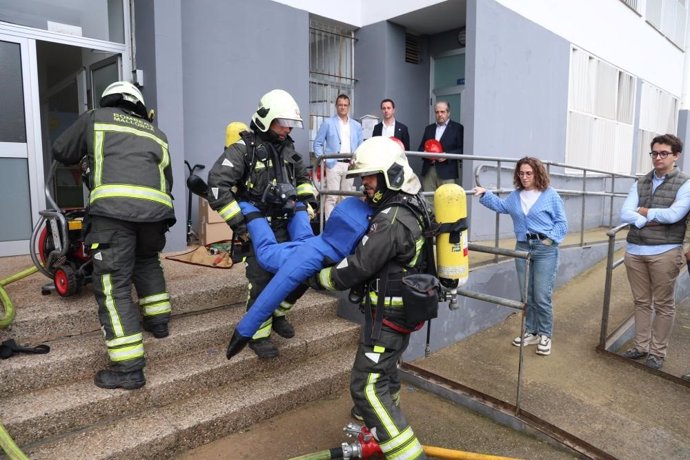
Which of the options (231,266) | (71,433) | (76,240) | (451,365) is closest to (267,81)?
(231,266)

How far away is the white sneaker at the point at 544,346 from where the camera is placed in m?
4.61

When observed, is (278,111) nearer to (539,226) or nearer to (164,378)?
(164,378)

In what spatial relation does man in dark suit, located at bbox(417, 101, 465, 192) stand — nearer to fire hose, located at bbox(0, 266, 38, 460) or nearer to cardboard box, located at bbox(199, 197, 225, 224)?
cardboard box, located at bbox(199, 197, 225, 224)

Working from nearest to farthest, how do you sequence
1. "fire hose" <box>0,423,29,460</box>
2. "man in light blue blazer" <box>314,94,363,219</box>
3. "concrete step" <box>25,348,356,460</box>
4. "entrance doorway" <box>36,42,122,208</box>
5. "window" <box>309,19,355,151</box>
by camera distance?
"fire hose" <box>0,423,29,460</box>, "concrete step" <box>25,348,356,460</box>, "entrance doorway" <box>36,42,122,208</box>, "man in light blue blazer" <box>314,94,363,219</box>, "window" <box>309,19,355,151</box>

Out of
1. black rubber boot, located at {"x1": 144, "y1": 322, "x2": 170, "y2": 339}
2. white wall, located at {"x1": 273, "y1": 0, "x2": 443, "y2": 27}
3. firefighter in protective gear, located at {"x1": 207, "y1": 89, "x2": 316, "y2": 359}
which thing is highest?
white wall, located at {"x1": 273, "y1": 0, "x2": 443, "y2": 27}

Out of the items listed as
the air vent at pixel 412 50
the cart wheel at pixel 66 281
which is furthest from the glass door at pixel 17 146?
the air vent at pixel 412 50

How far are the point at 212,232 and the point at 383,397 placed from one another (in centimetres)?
376

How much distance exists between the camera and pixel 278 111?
336cm

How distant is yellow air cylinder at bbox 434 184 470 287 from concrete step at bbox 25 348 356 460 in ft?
4.93

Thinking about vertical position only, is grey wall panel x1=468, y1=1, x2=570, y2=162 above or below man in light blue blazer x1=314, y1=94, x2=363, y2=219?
above

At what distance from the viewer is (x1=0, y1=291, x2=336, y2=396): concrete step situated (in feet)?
9.74

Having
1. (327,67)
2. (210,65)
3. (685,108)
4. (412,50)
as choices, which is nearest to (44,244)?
(210,65)

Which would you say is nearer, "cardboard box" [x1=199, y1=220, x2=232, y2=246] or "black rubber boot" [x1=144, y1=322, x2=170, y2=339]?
"black rubber boot" [x1=144, y1=322, x2=170, y2=339]

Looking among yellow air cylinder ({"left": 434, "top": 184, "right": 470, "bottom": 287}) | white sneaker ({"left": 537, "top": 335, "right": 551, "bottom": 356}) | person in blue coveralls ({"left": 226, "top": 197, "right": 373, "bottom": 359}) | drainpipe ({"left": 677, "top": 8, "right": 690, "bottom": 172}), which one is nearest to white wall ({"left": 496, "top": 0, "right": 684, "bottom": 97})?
drainpipe ({"left": 677, "top": 8, "right": 690, "bottom": 172})
